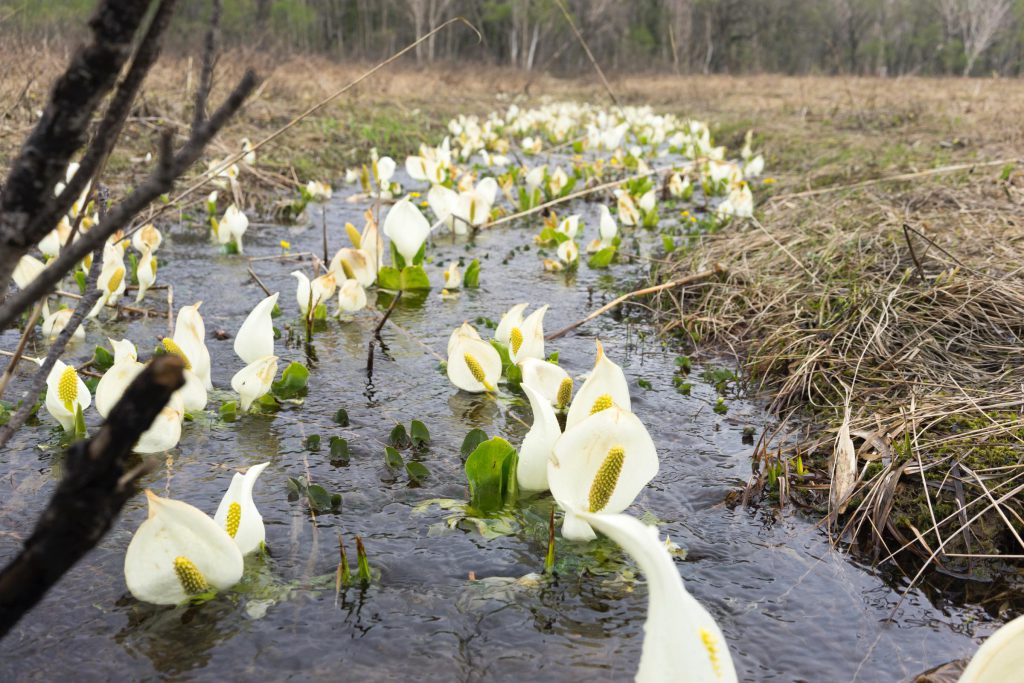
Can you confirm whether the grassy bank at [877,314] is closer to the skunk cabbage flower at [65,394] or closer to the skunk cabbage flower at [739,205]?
the skunk cabbage flower at [739,205]

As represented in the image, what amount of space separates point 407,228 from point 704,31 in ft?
149

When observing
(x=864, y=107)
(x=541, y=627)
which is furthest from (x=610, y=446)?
(x=864, y=107)

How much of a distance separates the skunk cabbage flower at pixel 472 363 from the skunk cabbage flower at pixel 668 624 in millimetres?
1827

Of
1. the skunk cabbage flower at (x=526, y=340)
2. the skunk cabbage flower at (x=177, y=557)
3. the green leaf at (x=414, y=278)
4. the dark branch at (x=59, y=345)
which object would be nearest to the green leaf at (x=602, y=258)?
the green leaf at (x=414, y=278)

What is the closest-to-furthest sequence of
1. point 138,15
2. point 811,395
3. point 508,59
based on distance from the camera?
point 138,15 < point 811,395 < point 508,59

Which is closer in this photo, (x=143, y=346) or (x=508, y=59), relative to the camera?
(x=143, y=346)

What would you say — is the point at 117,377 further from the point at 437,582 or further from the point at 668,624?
the point at 668,624

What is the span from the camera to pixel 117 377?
2.66m

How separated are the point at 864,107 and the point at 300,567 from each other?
12.2 meters

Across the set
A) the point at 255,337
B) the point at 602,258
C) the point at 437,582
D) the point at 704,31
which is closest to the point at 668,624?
the point at 437,582

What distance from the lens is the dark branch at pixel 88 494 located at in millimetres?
869

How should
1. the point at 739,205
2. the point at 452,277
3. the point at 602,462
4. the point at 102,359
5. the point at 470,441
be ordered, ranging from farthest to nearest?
the point at 739,205, the point at 452,277, the point at 102,359, the point at 470,441, the point at 602,462

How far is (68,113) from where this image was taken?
0.93 meters

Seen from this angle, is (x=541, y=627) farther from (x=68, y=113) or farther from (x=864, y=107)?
(x=864, y=107)
